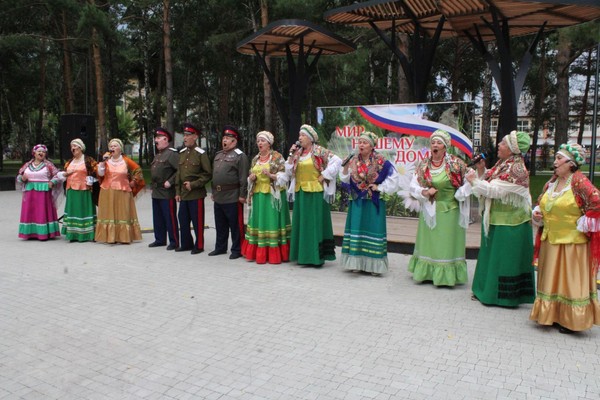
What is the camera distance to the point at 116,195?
29.3ft

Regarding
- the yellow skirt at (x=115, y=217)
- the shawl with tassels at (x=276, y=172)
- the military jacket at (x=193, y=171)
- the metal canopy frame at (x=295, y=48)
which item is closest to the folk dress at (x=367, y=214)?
the shawl with tassels at (x=276, y=172)

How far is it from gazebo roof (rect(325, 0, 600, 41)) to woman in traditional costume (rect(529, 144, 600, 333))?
12.5 feet

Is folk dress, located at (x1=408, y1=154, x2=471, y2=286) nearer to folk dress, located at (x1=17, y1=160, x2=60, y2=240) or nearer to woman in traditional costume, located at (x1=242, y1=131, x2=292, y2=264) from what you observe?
woman in traditional costume, located at (x1=242, y1=131, x2=292, y2=264)

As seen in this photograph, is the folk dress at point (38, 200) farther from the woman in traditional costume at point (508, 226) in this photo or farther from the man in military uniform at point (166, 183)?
the woman in traditional costume at point (508, 226)

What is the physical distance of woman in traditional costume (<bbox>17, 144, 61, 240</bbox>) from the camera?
9391mm

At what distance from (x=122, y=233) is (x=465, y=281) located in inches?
228

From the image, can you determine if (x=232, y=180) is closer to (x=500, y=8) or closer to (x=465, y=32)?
(x=500, y=8)

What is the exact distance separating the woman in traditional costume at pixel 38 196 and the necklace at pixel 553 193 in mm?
8122

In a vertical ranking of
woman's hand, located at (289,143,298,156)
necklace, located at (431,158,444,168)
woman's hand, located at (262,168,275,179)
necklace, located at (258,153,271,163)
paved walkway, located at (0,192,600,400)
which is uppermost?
woman's hand, located at (289,143,298,156)

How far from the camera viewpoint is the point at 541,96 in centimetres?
2598

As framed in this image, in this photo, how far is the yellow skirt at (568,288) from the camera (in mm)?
4445

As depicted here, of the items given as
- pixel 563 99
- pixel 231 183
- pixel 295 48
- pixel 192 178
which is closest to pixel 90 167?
pixel 192 178

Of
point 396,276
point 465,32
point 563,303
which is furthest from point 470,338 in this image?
point 465,32

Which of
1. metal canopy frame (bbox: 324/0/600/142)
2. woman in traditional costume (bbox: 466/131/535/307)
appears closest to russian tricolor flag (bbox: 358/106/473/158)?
metal canopy frame (bbox: 324/0/600/142)
